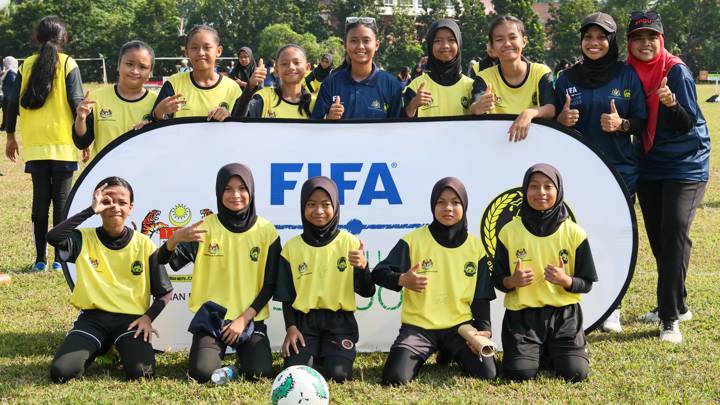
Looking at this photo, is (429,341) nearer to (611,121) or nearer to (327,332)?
(327,332)

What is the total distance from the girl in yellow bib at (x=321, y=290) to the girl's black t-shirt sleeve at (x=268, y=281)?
0.05 metres

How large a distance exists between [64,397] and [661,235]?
3740mm

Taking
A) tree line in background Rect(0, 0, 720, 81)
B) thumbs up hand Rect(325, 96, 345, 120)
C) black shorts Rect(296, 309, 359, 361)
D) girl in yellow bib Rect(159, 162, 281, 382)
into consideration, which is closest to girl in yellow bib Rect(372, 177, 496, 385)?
black shorts Rect(296, 309, 359, 361)

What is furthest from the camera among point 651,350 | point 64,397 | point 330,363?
point 651,350

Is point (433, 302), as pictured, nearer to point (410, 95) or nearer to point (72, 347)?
point (410, 95)

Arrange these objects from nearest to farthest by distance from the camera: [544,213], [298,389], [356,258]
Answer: [298,389], [356,258], [544,213]

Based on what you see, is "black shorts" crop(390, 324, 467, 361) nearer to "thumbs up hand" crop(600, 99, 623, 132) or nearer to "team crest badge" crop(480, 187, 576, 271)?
"team crest badge" crop(480, 187, 576, 271)

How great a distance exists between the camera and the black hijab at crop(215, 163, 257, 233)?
15.4ft

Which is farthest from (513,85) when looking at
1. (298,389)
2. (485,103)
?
(298,389)

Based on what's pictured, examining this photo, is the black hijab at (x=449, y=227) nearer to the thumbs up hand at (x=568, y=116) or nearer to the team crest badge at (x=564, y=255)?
the team crest badge at (x=564, y=255)

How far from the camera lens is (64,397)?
4.33m

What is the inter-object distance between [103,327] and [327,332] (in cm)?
131

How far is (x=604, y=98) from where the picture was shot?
5.13 meters

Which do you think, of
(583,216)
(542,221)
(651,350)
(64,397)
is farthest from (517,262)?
(64,397)
